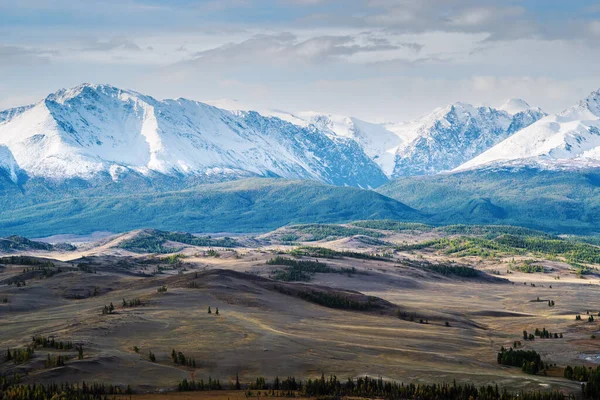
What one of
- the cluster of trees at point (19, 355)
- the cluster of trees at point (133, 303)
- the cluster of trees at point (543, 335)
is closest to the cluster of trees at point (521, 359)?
the cluster of trees at point (543, 335)

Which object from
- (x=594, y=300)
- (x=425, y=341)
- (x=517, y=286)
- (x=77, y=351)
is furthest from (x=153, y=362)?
(x=517, y=286)

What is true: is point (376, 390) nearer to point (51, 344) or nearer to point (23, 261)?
point (51, 344)

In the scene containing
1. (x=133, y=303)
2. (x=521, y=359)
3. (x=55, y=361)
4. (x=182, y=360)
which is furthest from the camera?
(x=133, y=303)

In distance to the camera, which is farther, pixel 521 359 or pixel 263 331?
pixel 263 331

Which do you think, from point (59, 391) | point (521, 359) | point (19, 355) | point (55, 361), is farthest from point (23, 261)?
point (59, 391)

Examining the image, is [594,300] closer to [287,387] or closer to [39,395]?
[287,387]

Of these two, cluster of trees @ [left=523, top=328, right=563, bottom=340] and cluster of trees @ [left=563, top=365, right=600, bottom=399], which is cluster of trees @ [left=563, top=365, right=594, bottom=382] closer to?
cluster of trees @ [left=563, top=365, right=600, bottom=399]
